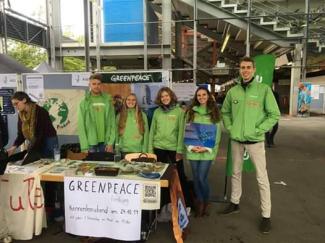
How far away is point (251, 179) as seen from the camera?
636 cm

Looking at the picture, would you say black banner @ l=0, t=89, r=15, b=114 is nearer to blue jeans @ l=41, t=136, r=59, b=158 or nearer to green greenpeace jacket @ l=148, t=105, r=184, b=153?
blue jeans @ l=41, t=136, r=59, b=158

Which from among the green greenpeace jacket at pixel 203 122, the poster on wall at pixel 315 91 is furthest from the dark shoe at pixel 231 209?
the poster on wall at pixel 315 91

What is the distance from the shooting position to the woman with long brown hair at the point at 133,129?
4.59 meters

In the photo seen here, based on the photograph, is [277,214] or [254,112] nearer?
[254,112]

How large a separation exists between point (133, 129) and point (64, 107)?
2127 mm

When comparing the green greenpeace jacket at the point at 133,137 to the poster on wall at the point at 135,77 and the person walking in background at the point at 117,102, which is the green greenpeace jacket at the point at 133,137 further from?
the poster on wall at the point at 135,77

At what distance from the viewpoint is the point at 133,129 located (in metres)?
4.60

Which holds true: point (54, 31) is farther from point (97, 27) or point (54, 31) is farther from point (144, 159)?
point (144, 159)

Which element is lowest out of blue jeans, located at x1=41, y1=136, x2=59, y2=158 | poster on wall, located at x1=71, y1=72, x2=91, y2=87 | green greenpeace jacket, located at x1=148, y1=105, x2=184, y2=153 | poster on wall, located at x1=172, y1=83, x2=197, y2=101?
blue jeans, located at x1=41, y1=136, x2=59, y2=158

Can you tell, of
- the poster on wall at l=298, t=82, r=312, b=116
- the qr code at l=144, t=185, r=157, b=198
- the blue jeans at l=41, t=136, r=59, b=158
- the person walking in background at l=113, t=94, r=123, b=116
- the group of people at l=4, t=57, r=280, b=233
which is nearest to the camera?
the qr code at l=144, t=185, r=157, b=198

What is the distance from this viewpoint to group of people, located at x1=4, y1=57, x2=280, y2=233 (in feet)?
13.4

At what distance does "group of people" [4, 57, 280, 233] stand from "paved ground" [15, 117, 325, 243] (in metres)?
0.22

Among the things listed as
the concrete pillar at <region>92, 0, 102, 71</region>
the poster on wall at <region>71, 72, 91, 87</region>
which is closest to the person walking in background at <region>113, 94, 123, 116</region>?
the poster on wall at <region>71, 72, 91, 87</region>

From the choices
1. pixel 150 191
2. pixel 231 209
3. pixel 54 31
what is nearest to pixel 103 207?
pixel 150 191
